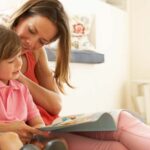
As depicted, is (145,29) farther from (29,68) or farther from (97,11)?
(29,68)

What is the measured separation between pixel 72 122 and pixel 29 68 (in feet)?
1.33

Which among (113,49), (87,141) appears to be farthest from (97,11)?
(87,141)

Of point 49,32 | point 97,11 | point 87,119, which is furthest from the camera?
point 97,11

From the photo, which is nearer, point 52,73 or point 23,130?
point 23,130

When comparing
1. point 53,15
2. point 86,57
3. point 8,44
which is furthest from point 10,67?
point 86,57

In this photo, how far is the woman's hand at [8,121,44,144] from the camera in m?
0.85

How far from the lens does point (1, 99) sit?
2.99ft

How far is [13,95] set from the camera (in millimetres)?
945

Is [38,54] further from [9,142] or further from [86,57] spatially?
[86,57]

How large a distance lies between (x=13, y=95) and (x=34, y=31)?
0.24 meters

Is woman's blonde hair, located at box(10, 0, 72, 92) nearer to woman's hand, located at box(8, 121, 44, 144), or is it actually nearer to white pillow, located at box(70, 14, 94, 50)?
woman's hand, located at box(8, 121, 44, 144)

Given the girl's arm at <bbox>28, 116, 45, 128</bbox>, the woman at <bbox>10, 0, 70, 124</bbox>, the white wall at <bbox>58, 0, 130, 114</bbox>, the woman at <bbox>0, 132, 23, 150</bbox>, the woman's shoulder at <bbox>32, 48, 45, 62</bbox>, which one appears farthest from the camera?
the white wall at <bbox>58, 0, 130, 114</bbox>

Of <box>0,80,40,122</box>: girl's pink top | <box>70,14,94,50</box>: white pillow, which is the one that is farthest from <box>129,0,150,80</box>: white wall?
<box>0,80,40,122</box>: girl's pink top

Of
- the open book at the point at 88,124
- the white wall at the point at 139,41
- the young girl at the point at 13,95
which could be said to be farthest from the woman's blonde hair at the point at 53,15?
the white wall at the point at 139,41
